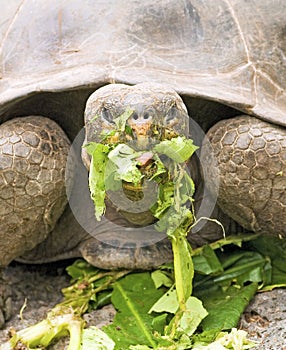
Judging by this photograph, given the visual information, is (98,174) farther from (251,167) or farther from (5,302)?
(5,302)

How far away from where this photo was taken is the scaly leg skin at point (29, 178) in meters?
3.38

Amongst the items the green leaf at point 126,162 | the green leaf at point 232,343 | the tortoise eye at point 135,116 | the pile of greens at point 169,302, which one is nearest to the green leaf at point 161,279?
the pile of greens at point 169,302

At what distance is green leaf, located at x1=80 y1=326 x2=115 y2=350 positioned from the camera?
2926 millimetres

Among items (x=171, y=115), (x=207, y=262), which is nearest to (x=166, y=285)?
(x=207, y=262)

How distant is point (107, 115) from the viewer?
3043mm

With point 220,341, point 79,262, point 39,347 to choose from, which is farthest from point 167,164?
point 79,262

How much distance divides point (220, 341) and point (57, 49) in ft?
5.21

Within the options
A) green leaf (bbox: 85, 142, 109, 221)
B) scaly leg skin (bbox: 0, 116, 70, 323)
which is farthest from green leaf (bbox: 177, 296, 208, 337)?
scaly leg skin (bbox: 0, 116, 70, 323)

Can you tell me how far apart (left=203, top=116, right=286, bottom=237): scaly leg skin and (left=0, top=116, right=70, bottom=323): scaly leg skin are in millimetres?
687

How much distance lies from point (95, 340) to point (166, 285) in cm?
59

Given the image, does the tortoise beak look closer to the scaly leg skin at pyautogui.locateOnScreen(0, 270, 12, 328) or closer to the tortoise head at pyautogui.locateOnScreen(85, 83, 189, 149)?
the tortoise head at pyautogui.locateOnScreen(85, 83, 189, 149)

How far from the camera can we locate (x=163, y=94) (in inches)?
119

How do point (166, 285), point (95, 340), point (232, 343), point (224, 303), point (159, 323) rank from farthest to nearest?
point (166, 285), point (224, 303), point (159, 323), point (95, 340), point (232, 343)

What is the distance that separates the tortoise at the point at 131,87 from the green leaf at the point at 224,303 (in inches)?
12.1
